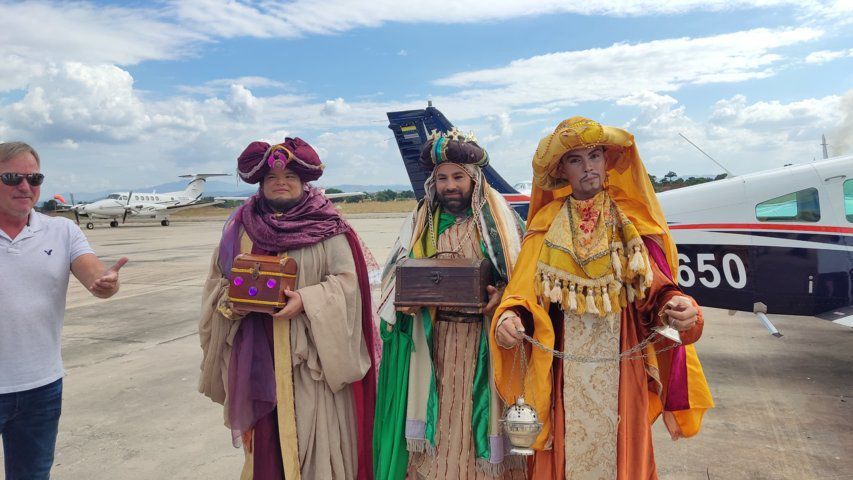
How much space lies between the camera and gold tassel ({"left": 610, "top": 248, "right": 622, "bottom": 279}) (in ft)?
6.43

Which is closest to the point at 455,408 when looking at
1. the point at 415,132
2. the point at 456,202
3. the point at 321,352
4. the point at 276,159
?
the point at 321,352

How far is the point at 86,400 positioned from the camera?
4867mm

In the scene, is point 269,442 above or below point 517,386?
below

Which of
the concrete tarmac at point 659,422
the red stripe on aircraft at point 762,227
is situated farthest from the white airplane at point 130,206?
the red stripe on aircraft at point 762,227

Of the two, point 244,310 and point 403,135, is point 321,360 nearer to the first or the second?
point 244,310

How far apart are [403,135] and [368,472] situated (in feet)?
27.0

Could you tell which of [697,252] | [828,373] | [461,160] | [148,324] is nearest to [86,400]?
[148,324]

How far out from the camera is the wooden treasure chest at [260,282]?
2.28 meters

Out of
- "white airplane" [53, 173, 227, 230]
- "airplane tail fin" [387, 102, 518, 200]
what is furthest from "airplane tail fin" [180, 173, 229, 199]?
"airplane tail fin" [387, 102, 518, 200]

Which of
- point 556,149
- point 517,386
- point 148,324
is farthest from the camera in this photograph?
point 148,324

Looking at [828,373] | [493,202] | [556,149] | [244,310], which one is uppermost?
[556,149]

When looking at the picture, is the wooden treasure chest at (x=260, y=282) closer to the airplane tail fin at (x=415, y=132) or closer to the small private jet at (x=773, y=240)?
the small private jet at (x=773, y=240)

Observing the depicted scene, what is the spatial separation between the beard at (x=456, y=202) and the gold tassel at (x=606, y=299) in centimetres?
81

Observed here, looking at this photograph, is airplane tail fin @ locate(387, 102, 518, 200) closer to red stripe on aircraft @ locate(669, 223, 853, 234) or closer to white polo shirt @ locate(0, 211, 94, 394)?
red stripe on aircraft @ locate(669, 223, 853, 234)
